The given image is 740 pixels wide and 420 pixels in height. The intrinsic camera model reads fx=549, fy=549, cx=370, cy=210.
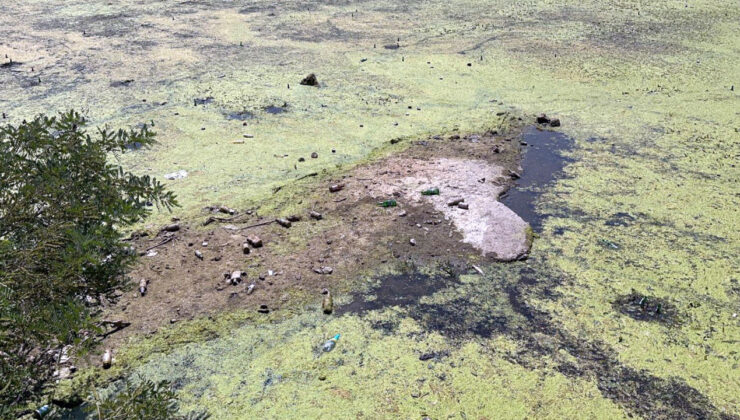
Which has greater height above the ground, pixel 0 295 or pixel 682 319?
pixel 0 295

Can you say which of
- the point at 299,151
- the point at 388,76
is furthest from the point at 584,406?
the point at 388,76

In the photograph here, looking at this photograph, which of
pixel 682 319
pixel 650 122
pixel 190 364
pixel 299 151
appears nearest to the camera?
pixel 190 364

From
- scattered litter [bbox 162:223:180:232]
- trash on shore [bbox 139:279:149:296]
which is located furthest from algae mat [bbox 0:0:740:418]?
trash on shore [bbox 139:279:149:296]

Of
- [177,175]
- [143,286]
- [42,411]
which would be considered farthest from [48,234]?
[177,175]

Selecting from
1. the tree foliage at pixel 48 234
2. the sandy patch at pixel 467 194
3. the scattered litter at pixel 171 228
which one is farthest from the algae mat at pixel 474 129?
the tree foliage at pixel 48 234

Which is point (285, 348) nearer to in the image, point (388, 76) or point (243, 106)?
point (243, 106)

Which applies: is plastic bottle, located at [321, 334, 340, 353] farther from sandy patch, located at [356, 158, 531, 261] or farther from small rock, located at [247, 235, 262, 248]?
sandy patch, located at [356, 158, 531, 261]

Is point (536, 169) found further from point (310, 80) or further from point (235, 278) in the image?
point (310, 80)
